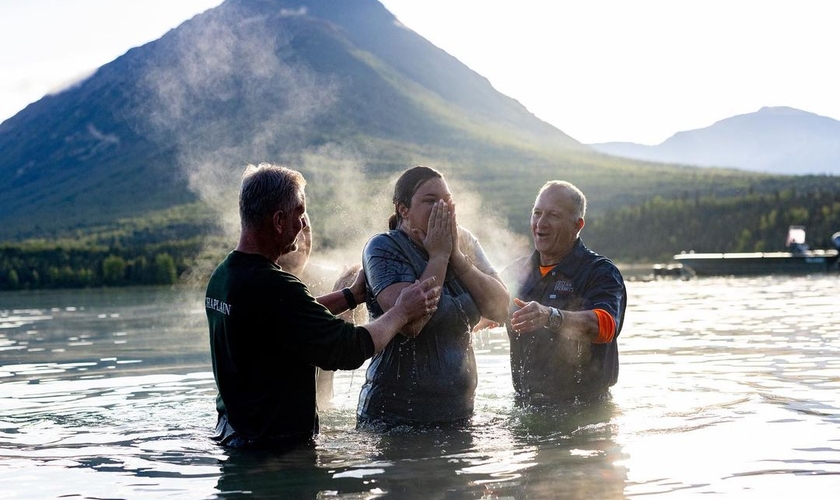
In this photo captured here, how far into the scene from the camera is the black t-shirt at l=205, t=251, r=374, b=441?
24.0 ft

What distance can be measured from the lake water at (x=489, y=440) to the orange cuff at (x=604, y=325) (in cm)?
79

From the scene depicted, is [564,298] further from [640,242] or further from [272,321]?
[640,242]

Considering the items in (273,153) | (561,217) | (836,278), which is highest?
(273,153)

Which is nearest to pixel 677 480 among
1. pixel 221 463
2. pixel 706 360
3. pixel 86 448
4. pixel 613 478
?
pixel 613 478

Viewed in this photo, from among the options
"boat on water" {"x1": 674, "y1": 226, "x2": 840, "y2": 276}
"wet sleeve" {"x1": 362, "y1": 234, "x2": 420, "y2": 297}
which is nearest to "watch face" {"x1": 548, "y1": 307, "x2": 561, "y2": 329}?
"wet sleeve" {"x1": 362, "y1": 234, "x2": 420, "y2": 297}

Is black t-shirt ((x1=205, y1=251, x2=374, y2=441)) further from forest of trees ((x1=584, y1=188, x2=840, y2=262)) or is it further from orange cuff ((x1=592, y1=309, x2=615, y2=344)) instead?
forest of trees ((x1=584, y1=188, x2=840, y2=262))

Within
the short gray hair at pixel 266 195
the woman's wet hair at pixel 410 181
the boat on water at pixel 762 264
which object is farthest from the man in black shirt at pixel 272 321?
the boat on water at pixel 762 264

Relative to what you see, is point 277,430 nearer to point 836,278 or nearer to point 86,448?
point 86,448

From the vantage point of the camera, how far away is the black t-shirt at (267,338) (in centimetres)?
730

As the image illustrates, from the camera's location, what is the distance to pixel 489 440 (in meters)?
8.70

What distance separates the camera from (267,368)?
748cm

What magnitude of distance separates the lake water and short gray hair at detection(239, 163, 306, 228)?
5.93 ft

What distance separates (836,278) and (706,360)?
33.4m

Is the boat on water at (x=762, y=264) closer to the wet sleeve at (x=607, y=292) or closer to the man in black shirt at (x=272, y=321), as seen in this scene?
the wet sleeve at (x=607, y=292)
